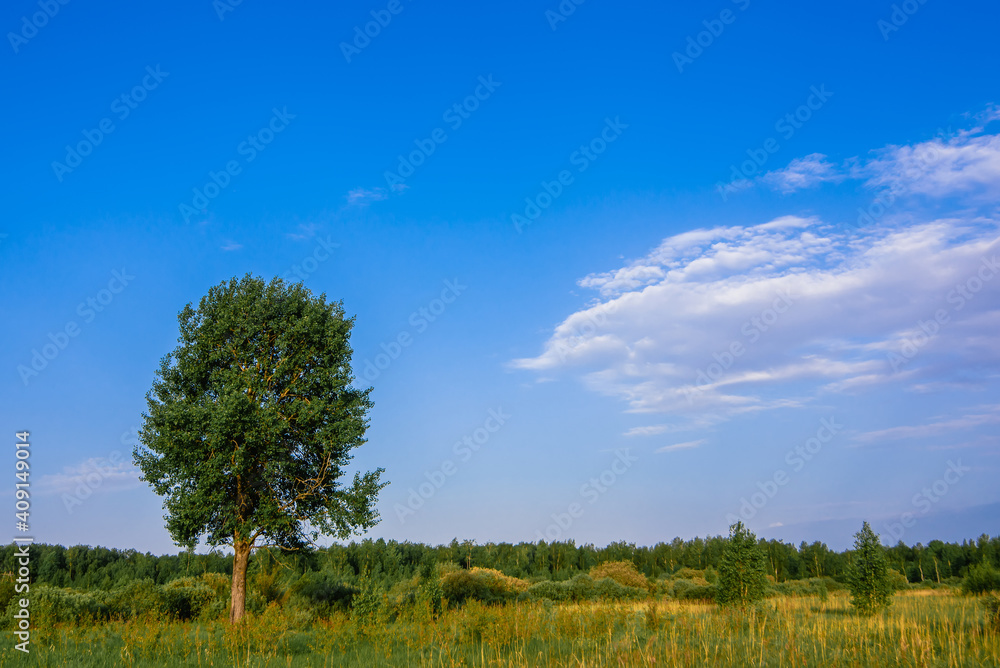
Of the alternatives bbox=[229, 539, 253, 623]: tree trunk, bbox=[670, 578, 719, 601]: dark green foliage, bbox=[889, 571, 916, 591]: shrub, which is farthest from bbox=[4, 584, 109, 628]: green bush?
bbox=[670, 578, 719, 601]: dark green foliage

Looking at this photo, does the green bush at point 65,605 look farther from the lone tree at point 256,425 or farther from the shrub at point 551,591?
the shrub at point 551,591

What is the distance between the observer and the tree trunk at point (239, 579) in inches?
791

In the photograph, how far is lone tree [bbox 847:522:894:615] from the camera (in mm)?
22438

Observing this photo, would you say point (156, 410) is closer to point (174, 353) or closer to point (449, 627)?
point (174, 353)

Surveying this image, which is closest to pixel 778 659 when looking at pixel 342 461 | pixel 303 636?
pixel 303 636

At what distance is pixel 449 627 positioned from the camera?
1452cm

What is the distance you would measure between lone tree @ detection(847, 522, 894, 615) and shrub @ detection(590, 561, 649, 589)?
28063 mm

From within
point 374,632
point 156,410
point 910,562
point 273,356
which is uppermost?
point 273,356

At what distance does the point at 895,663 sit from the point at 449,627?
9263 millimetres

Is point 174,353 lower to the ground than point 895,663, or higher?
higher

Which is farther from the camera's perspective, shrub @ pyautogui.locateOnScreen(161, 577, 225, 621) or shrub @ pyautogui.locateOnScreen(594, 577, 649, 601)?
shrub @ pyautogui.locateOnScreen(594, 577, 649, 601)

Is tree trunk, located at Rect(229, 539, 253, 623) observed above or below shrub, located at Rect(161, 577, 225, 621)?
above

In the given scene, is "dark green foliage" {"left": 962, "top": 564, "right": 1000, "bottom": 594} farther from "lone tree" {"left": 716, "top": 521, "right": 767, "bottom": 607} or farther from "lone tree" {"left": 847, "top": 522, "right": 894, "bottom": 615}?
"lone tree" {"left": 716, "top": 521, "right": 767, "bottom": 607}

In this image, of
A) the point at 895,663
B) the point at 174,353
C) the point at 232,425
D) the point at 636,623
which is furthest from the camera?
the point at 174,353
